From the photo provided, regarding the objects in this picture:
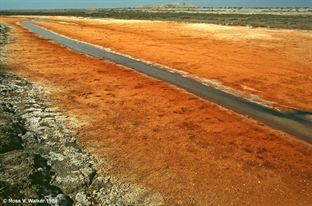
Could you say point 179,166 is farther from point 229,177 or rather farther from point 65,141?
point 65,141

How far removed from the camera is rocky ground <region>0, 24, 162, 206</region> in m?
4.04

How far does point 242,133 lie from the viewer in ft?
21.1

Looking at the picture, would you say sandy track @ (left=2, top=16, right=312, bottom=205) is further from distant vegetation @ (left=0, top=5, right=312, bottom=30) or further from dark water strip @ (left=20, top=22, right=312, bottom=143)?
distant vegetation @ (left=0, top=5, right=312, bottom=30)

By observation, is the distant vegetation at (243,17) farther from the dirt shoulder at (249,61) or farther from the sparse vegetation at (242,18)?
the dirt shoulder at (249,61)

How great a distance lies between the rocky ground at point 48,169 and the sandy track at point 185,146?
0.36 m

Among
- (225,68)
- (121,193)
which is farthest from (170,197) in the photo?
(225,68)

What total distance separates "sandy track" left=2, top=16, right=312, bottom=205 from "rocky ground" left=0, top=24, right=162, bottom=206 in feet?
1.19

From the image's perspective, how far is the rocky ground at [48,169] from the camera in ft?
13.3

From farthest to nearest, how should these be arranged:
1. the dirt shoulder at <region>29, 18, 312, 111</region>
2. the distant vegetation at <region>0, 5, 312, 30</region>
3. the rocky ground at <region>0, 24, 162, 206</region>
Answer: the distant vegetation at <region>0, 5, 312, 30</region> → the dirt shoulder at <region>29, 18, 312, 111</region> → the rocky ground at <region>0, 24, 162, 206</region>

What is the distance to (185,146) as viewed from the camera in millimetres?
5789

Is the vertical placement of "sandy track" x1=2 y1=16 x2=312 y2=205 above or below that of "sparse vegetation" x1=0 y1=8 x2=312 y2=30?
below

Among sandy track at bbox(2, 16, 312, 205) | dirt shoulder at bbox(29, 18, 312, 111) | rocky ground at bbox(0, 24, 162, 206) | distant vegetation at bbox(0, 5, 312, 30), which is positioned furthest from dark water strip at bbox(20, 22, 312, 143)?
distant vegetation at bbox(0, 5, 312, 30)

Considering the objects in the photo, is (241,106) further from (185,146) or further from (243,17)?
(243,17)

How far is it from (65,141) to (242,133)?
4659 mm
